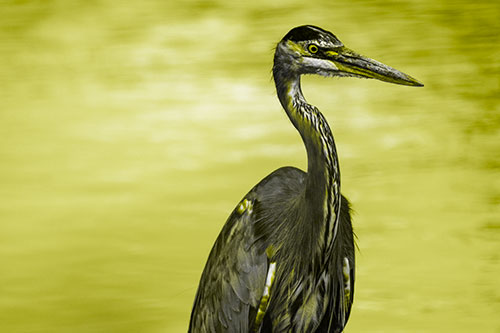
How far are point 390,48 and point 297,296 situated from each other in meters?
0.66

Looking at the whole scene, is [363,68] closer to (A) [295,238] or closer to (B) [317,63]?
(B) [317,63]

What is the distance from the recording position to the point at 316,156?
2.75 ft

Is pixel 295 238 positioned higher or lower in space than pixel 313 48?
lower

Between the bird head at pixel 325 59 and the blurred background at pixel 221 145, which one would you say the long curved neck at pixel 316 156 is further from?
the blurred background at pixel 221 145

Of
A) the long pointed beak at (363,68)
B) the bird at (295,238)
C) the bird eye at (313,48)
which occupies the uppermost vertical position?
the bird eye at (313,48)

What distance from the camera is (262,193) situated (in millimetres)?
938

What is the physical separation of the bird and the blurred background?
1.16 ft

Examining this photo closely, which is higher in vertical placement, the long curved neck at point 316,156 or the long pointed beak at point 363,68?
the long pointed beak at point 363,68

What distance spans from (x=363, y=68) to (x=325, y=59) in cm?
4

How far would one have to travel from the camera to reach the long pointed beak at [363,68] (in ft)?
2.71

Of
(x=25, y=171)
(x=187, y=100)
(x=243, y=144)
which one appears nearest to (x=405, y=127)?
(x=243, y=144)

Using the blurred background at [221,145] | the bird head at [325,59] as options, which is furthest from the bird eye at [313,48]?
the blurred background at [221,145]

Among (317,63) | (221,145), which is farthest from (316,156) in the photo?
(221,145)

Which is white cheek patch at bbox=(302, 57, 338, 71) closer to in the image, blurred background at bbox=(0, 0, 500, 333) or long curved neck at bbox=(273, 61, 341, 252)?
long curved neck at bbox=(273, 61, 341, 252)
